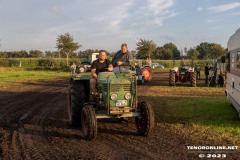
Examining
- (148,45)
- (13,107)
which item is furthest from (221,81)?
(148,45)

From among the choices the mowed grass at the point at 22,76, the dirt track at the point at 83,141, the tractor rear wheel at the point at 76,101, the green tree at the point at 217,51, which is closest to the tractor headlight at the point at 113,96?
the dirt track at the point at 83,141

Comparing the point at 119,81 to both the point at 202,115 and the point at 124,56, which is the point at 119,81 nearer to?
the point at 124,56

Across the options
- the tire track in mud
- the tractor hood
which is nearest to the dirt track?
the tire track in mud

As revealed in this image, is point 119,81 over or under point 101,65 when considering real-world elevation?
under

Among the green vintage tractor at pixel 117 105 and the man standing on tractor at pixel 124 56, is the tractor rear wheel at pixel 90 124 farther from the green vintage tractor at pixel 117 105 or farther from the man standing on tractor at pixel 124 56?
the man standing on tractor at pixel 124 56

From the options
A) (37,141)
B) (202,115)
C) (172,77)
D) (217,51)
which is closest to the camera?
(37,141)

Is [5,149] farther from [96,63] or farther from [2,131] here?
[96,63]

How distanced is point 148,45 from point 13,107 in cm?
3757

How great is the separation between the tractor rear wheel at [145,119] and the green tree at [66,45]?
141 ft

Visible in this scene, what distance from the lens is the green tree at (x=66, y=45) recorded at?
48.8 m

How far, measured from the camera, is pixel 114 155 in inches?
217

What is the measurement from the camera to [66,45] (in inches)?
1927

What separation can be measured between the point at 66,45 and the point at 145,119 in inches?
1717

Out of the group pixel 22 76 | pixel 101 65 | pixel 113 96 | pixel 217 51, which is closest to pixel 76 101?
pixel 101 65
